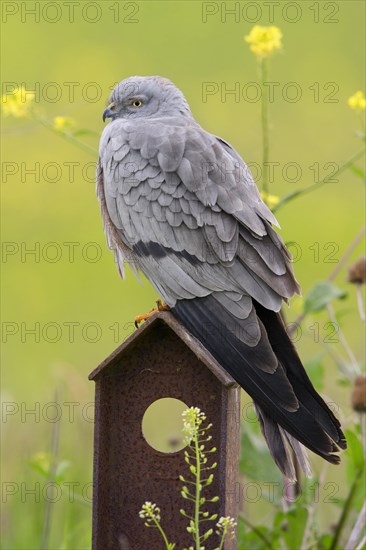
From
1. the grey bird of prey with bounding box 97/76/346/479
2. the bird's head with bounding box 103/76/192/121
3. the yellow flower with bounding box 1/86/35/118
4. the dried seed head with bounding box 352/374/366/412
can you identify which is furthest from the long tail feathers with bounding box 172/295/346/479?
the yellow flower with bounding box 1/86/35/118

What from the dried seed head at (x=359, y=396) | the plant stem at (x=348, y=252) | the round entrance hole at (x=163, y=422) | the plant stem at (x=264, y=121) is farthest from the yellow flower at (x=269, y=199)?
the round entrance hole at (x=163, y=422)

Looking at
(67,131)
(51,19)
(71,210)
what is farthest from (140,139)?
(51,19)

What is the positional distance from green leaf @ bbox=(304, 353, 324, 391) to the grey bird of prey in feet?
3.70

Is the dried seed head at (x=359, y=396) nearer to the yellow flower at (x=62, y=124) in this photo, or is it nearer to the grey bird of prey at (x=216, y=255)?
the grey bird of prey at (x=216, y=255)

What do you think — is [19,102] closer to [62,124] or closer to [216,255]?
[62,124]

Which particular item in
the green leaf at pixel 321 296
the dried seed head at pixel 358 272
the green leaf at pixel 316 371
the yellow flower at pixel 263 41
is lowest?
the green leaf at pixel 316 371

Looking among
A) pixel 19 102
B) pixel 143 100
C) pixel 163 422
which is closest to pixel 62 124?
pixel 19 102

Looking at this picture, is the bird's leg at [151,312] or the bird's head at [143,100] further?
the bird's head at [143,100]

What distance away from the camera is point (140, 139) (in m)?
5.13

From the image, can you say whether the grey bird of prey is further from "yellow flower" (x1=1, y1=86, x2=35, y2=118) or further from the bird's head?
"yellow flower" (x1=1, y1=86, x2=35, y2=118)

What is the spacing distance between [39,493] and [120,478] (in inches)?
82.5

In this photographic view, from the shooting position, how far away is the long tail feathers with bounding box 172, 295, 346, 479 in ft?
13.5

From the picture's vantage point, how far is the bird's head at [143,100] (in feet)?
18.9

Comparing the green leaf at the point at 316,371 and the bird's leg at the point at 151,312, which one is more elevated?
the bird's leg at the point at 151,312
